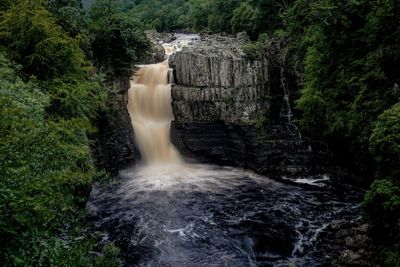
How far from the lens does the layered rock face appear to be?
92.7ft

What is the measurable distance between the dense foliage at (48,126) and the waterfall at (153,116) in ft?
7.66

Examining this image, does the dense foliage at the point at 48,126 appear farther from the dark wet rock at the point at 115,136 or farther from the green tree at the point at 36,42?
the dark wet rock at the point at 115,136

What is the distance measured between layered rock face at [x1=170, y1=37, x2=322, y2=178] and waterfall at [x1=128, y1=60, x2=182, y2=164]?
74 cm

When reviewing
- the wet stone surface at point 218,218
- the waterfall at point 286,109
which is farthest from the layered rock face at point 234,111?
the wet stone surface at point 218,218

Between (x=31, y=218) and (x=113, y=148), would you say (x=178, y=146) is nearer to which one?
(x=113, y=148)

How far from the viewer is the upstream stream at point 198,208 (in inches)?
678

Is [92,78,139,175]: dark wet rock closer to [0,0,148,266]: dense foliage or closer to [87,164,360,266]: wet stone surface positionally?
[87,164,360,266]: wet stone surface

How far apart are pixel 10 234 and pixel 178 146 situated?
23.8 m

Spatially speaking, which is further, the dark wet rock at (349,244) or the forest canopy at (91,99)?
the dark wet rock at (349,244)

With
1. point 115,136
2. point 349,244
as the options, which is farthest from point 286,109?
point 349,244

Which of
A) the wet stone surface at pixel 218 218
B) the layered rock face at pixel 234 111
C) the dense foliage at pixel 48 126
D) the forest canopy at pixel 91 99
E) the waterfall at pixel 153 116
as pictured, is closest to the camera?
the dense foliage at pixel 48 126

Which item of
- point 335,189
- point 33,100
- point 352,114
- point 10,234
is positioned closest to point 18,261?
point 10,234

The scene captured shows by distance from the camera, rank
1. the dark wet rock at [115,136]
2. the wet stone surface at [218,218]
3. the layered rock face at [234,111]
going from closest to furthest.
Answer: the wet stone surface at [218,218]
the dark wet rock at [115,136]
the layered rock face at [234,111]

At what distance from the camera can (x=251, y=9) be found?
39219 millimetres
